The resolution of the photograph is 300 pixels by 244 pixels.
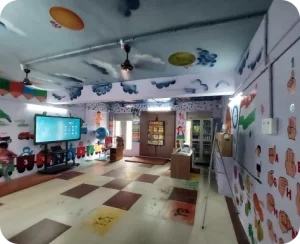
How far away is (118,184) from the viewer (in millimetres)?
3949

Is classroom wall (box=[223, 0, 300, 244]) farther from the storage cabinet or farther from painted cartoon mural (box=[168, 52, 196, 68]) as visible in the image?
the storage cabinet

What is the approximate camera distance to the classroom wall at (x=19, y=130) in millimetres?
4008

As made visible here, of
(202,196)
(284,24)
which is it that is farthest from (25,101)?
(284,24)

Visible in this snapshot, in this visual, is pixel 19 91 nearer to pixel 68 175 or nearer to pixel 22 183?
pixel 22 183

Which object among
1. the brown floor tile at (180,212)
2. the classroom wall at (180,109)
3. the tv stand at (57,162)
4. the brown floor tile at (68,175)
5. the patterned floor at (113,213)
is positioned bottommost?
the brown floor tile at (180,212)

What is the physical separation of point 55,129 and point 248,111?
509cm

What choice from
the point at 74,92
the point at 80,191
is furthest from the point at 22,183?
the point at 74,92

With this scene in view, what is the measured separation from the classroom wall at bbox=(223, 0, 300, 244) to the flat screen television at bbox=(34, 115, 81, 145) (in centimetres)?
500

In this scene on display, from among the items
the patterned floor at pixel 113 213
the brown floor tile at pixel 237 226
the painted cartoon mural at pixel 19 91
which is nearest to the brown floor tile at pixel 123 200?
the patterned floor at pixel 113 213

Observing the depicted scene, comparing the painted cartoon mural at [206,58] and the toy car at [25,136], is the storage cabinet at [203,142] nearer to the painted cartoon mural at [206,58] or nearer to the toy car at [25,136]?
the painted cartoon mural at [206,58]

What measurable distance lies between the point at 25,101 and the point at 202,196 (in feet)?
17.1

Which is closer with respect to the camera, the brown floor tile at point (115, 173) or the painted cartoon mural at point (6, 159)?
the painted cartoon mural at point (6, 159)

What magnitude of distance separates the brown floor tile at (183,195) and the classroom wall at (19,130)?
4.06 metres

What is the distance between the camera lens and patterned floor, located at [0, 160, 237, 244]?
6.83ft
